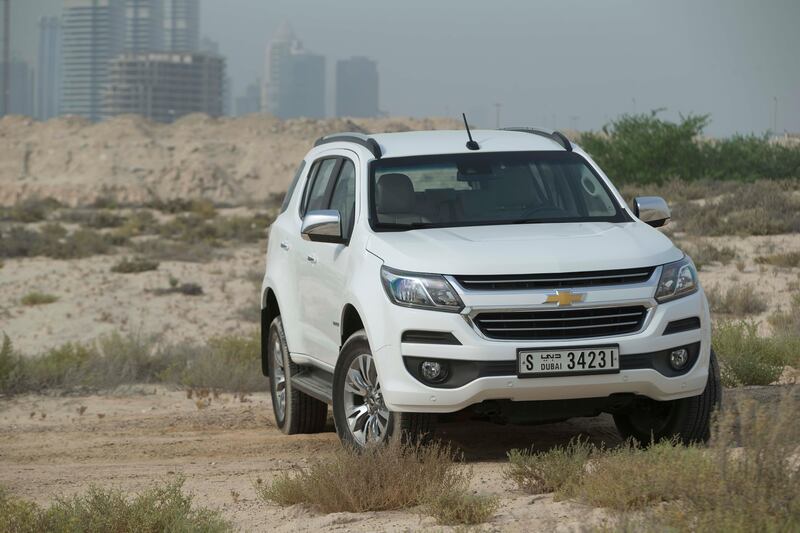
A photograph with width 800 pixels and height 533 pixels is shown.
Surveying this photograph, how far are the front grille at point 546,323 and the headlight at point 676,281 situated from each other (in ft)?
1.16

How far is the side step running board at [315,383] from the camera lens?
8038 mm

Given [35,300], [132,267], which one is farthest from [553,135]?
[132,267]

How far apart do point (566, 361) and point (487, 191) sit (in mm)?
1719

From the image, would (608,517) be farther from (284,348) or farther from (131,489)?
(284,348)

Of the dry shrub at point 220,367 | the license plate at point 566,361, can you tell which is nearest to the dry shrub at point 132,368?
the dry shrub at point 220,367

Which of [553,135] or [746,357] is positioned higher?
[553,135]

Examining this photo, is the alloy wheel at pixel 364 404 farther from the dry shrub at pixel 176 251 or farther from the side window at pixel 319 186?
the dry shrub at pixel 176 251

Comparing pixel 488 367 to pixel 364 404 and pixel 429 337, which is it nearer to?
pixel 429 337

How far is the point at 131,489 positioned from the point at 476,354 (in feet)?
6.78

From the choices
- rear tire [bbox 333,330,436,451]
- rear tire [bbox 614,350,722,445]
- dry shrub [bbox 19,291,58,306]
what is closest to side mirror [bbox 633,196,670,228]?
rear tire [bbox 614,350,722,445]

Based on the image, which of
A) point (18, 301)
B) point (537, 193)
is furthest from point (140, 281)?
point (537, 193)

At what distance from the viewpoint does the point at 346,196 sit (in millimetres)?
8430

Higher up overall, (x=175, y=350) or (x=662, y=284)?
(x=662, y=284)

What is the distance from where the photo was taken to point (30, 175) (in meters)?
74.8
